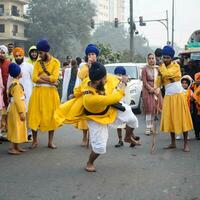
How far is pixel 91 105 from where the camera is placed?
269 inches

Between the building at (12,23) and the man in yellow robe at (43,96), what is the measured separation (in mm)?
59765

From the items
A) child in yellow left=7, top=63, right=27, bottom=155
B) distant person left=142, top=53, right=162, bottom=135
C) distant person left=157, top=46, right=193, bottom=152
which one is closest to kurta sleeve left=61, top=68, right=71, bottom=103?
distant person left=142, top=53, right=162, bottom=135

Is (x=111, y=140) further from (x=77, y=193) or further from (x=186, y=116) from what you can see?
(x=77, y=193)

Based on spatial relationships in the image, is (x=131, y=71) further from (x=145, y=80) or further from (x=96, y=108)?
(x=96, y=108)

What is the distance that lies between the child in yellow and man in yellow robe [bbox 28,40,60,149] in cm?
37

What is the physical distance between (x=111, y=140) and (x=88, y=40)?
67.5 m

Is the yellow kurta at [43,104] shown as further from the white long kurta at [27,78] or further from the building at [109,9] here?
the building at [109,9]

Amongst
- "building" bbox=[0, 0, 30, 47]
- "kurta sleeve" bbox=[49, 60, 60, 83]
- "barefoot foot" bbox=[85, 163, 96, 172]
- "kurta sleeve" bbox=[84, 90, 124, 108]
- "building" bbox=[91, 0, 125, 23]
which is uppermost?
"building" bbox=[91, 0, 125, 23]

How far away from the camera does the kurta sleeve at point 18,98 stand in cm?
838

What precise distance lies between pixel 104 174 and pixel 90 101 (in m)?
1.07

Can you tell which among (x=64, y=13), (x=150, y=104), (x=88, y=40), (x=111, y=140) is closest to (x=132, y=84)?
(x=150, y=104)

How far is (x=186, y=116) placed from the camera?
8602 mm

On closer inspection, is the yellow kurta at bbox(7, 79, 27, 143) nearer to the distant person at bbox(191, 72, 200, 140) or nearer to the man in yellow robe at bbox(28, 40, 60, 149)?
the man in yellow robe at bbox(28, 40, 60, 149)

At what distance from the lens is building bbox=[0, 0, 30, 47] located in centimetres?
6872
